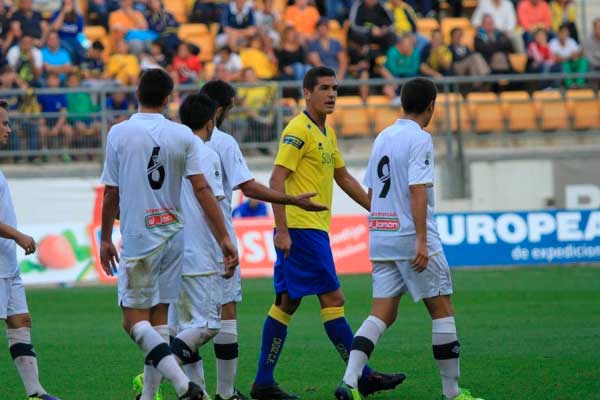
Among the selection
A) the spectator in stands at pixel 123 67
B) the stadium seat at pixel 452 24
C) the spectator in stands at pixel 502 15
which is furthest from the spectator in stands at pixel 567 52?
the spectator in stands at pixel 123 67

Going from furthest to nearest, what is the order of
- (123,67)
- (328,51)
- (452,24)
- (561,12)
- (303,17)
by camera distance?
(452,24) → (561,12) → (303,17) → (328,51) → (123,67)

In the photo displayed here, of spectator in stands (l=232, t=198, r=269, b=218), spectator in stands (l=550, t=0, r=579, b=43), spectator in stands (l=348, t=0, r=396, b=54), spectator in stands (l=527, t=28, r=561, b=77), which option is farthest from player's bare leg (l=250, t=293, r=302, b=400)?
spectator in stands (l=550, t=0, r=579, b=43)

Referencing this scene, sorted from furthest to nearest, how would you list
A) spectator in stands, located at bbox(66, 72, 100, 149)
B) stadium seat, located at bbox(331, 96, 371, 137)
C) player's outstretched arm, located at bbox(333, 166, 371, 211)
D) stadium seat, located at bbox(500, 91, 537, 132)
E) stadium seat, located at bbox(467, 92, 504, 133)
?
stadium seat, located at bbox(500, 91, 537, 132)
stadium seat, located at bbox(467, 92, 504, 133)
stadium seat, located at bbox(331, 96, 371, 137)
spectator in stands, located at bbox(66, 72, 100, 149)
player's outstretched arm, located at bbox(333, 166, 371, 211)

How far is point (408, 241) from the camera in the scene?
27.2ft

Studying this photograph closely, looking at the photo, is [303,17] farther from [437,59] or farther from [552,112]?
[552,112]

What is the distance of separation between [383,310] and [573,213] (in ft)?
41.7

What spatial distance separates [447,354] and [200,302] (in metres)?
1.75

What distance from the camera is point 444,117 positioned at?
22.1 m

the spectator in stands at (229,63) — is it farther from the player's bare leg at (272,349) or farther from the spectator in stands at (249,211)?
the player's bare leg at (272,349)

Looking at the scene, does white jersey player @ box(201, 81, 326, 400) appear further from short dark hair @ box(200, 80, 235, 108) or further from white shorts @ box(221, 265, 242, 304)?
short dark hair @ box(200, 80, 235, 108)

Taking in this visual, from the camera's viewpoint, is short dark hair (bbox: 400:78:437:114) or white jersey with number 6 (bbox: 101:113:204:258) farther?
short dark hair (bbox: 400:78:437:114)

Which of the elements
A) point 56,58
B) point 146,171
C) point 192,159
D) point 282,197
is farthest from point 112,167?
point 56,58

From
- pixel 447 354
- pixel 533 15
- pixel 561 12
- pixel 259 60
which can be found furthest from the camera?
pixel 561 12

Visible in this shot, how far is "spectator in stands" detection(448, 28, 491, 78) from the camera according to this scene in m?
23.0
